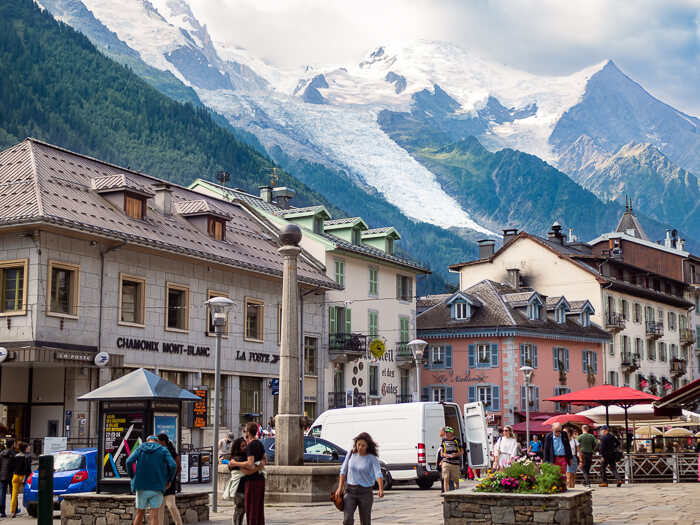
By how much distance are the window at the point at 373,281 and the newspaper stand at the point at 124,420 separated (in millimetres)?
33236

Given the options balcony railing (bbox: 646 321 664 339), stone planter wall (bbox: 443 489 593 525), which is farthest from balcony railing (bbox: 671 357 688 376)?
stone planter wall (bbox: 443 489 593 525)

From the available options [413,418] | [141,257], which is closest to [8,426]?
[141,257]

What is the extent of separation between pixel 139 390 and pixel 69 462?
417 cm

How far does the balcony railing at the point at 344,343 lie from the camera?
46094mm

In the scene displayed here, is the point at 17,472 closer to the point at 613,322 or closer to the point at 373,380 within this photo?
the point at 373,380

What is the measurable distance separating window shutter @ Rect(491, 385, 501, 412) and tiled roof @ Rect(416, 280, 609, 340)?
347 cm

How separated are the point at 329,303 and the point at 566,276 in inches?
990

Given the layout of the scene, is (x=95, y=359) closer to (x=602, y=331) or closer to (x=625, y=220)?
(x=602, y=331)

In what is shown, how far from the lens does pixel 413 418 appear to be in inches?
1145

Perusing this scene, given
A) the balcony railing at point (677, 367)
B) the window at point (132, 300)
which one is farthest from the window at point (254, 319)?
the balcony railing at point (677, 367)

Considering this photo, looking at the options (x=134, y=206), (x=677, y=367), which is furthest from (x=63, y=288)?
(x=677, y=367)

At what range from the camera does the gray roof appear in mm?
17703

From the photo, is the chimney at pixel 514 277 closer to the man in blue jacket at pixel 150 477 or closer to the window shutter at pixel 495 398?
the window shutter at pixel 495 398

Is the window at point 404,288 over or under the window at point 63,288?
over
